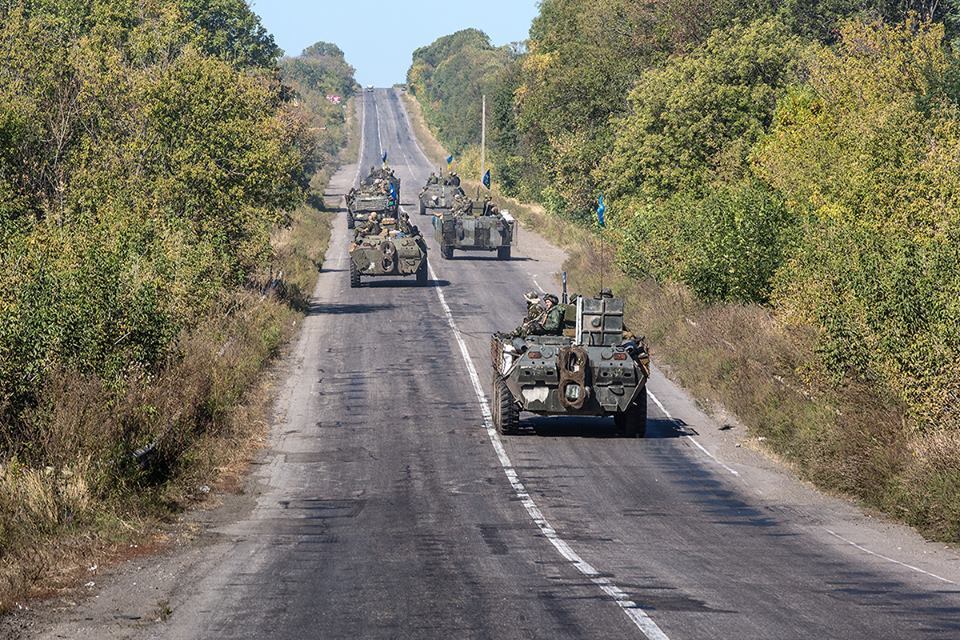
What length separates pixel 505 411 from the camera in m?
22.2

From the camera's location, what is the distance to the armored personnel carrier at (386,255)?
141 ft

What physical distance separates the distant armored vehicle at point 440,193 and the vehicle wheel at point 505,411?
46364 millimetres

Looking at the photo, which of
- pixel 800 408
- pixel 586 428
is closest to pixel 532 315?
pixel 586 428

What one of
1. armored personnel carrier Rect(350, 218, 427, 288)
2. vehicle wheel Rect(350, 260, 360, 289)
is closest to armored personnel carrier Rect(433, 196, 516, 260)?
vehicle wheel Rect(350, 260, 360, 289)

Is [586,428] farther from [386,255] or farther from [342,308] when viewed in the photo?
[386,255]

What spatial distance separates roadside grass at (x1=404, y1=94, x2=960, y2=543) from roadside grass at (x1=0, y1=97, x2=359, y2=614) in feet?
27.5

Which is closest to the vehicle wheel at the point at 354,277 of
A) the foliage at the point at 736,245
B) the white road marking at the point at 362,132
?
the foliage at the point at 736,245

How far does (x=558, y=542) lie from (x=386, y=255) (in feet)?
94.1

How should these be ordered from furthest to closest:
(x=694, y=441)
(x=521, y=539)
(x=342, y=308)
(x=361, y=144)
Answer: (x=361, y=144), (x=342, y=308), (x=694, y=441), (x=521, y=539)

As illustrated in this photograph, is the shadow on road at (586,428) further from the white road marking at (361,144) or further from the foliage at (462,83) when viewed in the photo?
the foliage at (462,83)

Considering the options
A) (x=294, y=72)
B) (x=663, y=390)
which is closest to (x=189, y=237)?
(x=663, y=390)

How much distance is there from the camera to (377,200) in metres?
62.2

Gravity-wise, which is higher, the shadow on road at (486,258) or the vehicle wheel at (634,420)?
the shadow on road at (486,258)

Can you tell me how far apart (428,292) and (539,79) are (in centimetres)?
2910
